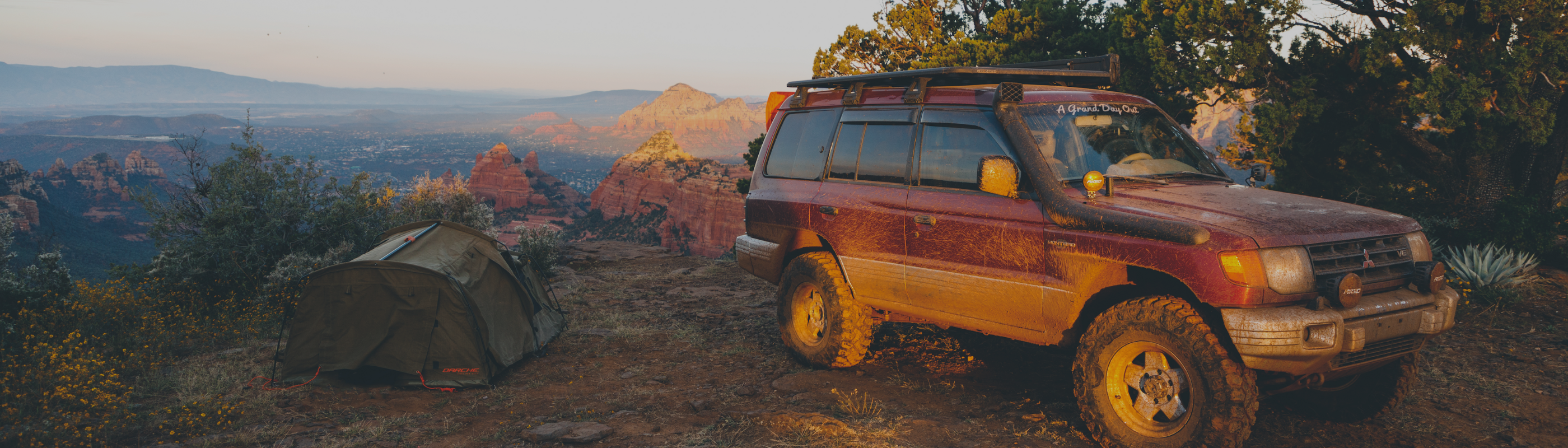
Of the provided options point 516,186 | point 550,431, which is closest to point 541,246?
point 550,431

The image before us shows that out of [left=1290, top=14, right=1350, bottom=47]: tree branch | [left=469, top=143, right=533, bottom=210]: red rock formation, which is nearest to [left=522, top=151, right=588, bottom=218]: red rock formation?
[left=469, top=143, right=533, bottom=210]: red rock formation

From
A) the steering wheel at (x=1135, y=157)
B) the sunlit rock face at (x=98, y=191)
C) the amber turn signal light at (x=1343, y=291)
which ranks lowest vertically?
the sunlit rock face at (x=98, y=191)

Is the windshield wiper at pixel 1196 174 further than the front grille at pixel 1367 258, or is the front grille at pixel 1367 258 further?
the windshield wiper at pixel 1196 174

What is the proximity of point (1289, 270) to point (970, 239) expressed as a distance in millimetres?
1812

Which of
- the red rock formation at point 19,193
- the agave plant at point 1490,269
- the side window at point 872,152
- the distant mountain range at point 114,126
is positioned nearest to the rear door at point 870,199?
the side window at point 872,152

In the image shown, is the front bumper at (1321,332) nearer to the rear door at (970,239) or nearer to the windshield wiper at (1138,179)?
the rear door at (970,239)

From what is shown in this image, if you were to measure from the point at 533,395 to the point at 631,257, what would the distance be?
13037 mm

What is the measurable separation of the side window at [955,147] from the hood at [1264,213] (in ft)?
3.00

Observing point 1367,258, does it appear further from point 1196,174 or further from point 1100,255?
point 1100,255

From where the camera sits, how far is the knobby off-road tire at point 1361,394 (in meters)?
4.39

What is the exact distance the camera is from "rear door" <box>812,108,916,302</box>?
18.2 feet

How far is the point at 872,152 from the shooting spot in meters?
5.81

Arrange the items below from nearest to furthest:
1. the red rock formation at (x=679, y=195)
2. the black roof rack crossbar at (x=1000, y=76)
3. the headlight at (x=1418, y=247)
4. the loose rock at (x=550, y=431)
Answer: the headlight at (x=1418, y=247)
the loose rock at (x=550, y=431)
the black roof rack crossbar at (x=1000, y=76)
the red rock formation at (x=679, y=195)

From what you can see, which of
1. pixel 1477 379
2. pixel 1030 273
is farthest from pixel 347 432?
pixel 1477 379
